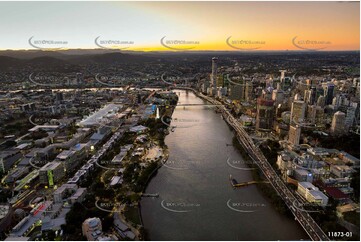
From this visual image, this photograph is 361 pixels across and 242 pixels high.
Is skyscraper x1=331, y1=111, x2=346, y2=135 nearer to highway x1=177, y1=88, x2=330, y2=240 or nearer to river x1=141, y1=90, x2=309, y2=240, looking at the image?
highway x1=177, y1=88, x2=330, y2=240

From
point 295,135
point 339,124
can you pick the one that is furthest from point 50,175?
point 339,124

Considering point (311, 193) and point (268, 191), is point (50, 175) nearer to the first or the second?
point (268, 191)

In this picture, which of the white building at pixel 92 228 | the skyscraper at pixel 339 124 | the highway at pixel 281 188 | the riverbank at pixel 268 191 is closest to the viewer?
the white building at pixel 92 228

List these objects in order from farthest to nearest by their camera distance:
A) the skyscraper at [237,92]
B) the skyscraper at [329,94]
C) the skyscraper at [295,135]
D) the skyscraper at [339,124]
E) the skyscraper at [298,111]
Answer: the skyscraper at [237,92] < the skyscraper at [329,94] < the skyscraper at [298,111] < the skyscraper at [339,124] < the skyscraper at [295,135]

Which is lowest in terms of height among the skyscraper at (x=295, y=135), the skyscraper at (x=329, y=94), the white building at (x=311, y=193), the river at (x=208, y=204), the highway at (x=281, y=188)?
the river at (x=208, y=204)

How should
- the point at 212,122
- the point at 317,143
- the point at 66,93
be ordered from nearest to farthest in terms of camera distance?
the point at 317,143, the point at 212,122, the point at 66,93

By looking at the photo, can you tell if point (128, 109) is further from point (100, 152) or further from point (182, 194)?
point (182, 194)

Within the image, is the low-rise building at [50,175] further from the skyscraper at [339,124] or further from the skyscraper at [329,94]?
the skyscraper at [329,94]

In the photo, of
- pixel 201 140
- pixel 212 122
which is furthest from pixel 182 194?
pixel 212 122

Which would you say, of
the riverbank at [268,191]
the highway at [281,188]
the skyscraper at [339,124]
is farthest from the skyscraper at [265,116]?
the riverbank at [268,191]
